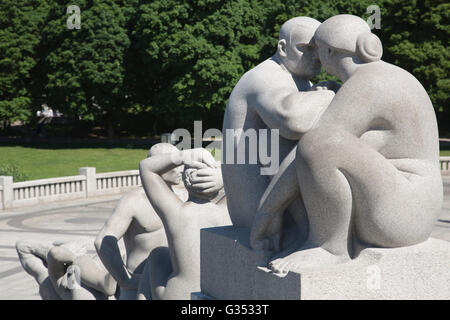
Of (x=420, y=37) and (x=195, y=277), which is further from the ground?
(x=420, y=37)

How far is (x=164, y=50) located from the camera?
3559 centimetres

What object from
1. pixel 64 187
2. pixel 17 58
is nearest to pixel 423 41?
pixel 64 187

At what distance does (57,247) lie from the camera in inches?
281

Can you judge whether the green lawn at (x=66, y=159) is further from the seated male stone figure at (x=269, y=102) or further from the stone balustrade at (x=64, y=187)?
the seated male stone figure at (x=269, y=102)

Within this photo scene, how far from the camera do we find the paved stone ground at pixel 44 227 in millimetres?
11172

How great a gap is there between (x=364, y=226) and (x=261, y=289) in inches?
34.1

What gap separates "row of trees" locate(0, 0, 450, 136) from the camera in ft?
114

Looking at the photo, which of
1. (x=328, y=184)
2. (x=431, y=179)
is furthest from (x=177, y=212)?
(x=431, y=179)

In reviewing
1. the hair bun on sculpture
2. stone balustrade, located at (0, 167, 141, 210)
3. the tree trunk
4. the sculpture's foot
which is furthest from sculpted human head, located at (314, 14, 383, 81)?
the tree trunk

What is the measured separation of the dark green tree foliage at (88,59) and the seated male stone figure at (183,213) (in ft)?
103

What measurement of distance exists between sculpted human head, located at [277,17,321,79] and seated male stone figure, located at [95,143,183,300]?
1.61 metres

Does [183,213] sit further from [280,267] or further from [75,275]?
[75,275]

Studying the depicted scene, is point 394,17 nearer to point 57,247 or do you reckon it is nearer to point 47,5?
point 47,5

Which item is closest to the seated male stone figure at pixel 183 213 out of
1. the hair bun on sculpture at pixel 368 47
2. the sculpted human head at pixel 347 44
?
the sculpted human head at pixel 347 44
